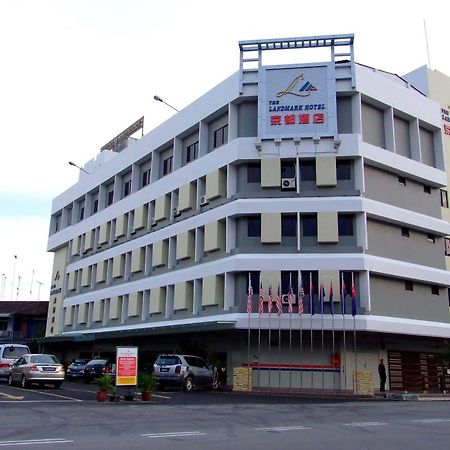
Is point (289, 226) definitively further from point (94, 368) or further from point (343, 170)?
point (94, 368)

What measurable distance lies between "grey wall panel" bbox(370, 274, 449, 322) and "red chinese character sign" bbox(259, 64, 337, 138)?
29.9 ft

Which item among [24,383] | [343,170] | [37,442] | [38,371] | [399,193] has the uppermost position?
[343,170]

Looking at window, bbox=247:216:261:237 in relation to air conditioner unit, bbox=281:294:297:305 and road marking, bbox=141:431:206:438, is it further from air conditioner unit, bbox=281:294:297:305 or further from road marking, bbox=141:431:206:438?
road marking, bbox=141:431:206:438

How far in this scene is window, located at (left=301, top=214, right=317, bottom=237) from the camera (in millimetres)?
32312

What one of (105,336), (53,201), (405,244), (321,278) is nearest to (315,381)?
(321,278)

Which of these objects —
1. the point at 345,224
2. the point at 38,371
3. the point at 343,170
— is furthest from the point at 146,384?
the point at 343,170

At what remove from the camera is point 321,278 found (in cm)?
3067

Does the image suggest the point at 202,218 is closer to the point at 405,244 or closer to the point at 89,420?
the point at 405,244

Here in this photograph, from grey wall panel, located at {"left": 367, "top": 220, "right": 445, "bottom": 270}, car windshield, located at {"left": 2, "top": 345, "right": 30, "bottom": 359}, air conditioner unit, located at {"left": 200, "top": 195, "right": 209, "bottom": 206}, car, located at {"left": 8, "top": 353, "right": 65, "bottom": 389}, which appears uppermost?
air conditioner unit, located at {"left": 200, "top": 195, "right": 209, "bottom": 206}

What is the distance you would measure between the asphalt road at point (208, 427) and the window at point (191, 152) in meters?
22.3

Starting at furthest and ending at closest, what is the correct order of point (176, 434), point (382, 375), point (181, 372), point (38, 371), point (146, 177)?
point (146, 177) < point (382, 375) < point (181, 372) < point (38, 371) < point (176, 434)

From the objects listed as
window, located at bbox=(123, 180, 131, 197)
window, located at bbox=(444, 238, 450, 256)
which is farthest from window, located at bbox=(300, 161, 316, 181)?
window, located at bbox=(123, 180, 131, 197)

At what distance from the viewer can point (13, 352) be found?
98.4 feet

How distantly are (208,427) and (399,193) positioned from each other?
82.9 ft
